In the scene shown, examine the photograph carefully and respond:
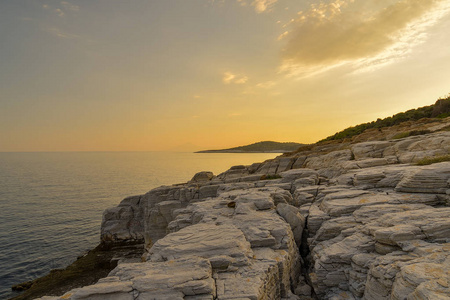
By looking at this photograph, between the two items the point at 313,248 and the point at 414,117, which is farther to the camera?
the point at 414,117

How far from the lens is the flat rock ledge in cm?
852

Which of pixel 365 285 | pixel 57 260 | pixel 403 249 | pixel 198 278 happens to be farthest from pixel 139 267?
pixel 57 260

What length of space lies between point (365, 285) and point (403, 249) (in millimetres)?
2261

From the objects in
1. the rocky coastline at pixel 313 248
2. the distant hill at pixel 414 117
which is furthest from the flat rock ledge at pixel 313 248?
the distant hill at pixel 414 117

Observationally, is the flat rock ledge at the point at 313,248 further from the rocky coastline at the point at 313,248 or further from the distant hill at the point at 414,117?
the distant hill at the point at 414,117

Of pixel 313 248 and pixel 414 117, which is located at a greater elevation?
pixel 414 117

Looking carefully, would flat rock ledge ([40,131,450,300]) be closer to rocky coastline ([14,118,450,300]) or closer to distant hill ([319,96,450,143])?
rocky coastline ([14,118,450,300])

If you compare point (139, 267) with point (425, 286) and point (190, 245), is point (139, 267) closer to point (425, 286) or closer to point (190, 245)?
point (190, 245)

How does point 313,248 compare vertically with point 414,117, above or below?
below

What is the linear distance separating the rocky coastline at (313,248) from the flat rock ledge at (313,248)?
43 mm

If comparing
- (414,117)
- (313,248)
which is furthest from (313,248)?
(414,117)

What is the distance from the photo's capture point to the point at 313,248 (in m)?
14.4

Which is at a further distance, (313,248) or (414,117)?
(414,117)

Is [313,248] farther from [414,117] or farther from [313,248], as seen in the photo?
[414,117]
